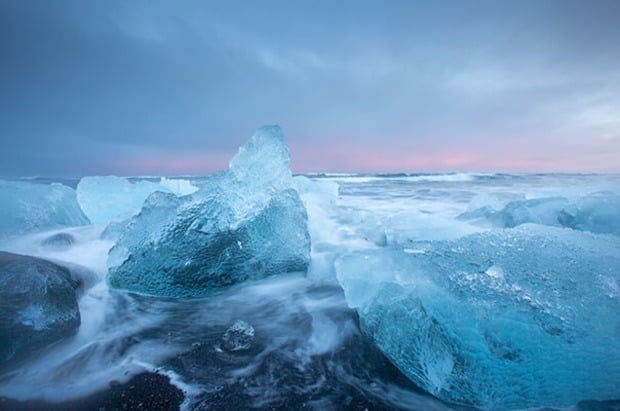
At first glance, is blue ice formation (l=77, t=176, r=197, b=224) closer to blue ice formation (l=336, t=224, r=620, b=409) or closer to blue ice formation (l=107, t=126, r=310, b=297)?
blue ice formation (l=107, t=126, r=310, b=297)

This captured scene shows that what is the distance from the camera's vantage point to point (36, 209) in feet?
15.3

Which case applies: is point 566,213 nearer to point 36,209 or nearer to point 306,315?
point 306,315

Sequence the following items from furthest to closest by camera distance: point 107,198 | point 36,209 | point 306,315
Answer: point 107,198 < point 36,209 < point 306,315

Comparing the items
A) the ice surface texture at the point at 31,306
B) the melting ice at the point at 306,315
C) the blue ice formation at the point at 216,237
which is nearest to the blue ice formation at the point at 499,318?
the melting ice at the point at 306,315

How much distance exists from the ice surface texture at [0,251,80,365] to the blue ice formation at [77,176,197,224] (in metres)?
3.06

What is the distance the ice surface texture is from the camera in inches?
64.1

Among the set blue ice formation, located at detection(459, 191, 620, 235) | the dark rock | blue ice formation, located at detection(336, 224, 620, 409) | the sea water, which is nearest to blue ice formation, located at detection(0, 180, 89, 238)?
the sea water

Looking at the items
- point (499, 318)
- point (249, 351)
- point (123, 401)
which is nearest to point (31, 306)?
point (123, 401)

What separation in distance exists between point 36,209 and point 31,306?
4177mm

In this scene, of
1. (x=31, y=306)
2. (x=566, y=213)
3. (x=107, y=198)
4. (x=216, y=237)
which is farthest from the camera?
(x=107, y=198)

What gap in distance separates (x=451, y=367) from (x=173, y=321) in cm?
191

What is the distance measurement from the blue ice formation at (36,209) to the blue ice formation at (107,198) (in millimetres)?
480

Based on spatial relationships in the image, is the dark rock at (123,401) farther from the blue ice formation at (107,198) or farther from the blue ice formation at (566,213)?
the blue ice formation at (566,213)

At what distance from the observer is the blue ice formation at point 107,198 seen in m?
5.03
